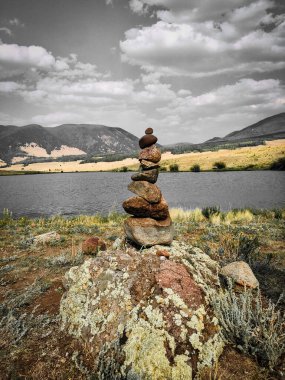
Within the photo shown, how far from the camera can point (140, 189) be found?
667cm

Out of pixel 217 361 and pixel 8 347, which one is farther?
pixel 8 347

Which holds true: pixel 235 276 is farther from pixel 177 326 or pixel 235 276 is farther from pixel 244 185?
pixel 244 185

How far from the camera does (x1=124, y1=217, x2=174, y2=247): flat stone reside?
21.0ft

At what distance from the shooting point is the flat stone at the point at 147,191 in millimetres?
6512

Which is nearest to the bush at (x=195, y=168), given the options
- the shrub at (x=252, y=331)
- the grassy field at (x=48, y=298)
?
the grassy field at (x=48, y=298)

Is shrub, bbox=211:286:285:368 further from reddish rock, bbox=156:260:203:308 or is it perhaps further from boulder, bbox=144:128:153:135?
boulder, bbox=144:128:153:135

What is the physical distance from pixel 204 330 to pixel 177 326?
0.51 metres

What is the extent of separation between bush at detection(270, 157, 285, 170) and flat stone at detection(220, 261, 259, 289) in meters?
57.3

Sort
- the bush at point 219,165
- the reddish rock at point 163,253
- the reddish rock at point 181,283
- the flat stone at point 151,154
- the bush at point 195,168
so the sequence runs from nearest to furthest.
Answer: the reddish rock at point 181,283 < the reddish rock at point 163,253 < the flat stone at point 151,154 < the bush at point 219,165 < the bush at point 195,168

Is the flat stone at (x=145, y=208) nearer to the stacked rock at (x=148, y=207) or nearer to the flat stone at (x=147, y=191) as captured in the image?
the stacked rock at (x=148, y=207)

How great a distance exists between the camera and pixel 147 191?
657cm

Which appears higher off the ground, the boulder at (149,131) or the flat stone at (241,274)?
the boulder at (149,131)

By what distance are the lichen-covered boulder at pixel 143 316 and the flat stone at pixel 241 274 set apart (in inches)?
35.4

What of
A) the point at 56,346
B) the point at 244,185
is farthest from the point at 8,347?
the point at 244,185
